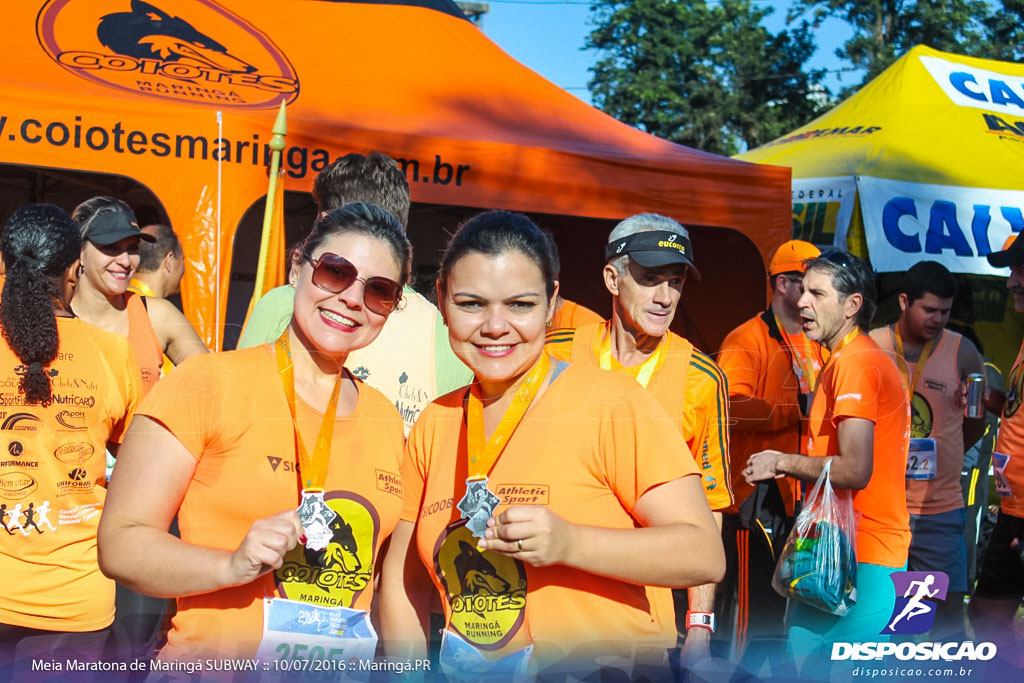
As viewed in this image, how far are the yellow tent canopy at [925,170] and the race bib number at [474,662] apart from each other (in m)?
5.94

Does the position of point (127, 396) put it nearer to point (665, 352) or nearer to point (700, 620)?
point (665, 352)

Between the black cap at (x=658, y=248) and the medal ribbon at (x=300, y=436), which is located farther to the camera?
the black cap at (x=658, y=248)

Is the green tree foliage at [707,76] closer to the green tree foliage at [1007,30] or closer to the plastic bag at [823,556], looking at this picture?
the green tree foliage at [1007,30]

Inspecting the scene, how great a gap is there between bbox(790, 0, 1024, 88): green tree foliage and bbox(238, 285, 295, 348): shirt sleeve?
9.52 m

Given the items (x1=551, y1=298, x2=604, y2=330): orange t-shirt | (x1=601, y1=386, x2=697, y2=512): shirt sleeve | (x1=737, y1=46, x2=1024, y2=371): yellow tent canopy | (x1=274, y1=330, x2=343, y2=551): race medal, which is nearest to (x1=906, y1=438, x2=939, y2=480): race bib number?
(x1=551, y1=298, x2=604, y2=330): orange t-shirt

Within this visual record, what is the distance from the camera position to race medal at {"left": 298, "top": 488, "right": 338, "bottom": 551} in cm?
161

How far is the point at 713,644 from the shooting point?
2.62m

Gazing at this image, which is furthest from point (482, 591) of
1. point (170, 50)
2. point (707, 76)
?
point (707, 76)

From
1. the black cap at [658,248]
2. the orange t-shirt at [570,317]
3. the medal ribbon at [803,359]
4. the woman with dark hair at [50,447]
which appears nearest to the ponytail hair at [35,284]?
the woman with dark hair at [50,447]

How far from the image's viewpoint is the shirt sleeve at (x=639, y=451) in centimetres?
162

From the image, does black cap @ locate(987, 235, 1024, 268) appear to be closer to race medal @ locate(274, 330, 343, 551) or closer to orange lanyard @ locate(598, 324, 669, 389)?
orange lanyard @ locate(598, 324, 669, 389)

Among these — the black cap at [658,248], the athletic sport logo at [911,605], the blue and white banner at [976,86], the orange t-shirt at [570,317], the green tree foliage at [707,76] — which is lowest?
the athletic sport logo at [911,605]

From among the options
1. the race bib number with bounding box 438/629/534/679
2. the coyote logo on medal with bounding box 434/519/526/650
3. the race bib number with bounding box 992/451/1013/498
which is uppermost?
the race bib number with bounding box 992/451/1013/498

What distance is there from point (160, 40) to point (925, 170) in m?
5.83
